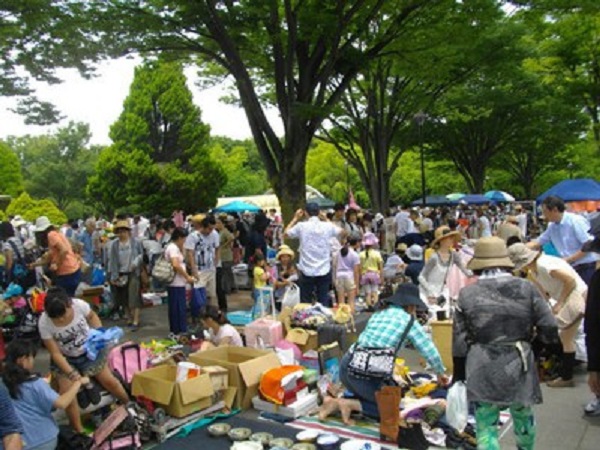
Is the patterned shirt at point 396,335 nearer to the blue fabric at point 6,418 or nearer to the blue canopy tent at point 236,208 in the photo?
the blue fabric at point 6,418

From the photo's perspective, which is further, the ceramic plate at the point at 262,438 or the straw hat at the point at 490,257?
the ceramic plate at the point at 262,438

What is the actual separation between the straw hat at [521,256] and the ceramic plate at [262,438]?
304cm

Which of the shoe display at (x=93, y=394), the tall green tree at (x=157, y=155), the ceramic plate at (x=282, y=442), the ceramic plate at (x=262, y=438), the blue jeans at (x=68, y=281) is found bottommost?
the ceramic plate at (x=282, y=442)

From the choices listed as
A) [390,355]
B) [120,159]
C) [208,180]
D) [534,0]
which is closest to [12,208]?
[120,159]

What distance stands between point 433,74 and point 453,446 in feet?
41.8

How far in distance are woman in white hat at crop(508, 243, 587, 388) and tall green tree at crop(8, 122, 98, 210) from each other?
167 feet

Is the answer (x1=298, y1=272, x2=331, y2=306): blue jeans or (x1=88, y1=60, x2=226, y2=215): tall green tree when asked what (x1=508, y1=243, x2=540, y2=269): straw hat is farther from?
(x1=88, y1=60, x2=226, y2=215): tall green tree

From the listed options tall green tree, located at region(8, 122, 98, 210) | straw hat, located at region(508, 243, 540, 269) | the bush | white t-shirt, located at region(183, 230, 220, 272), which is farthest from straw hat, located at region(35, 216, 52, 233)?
tall green tree, located at region(8, 122, 98, 210)

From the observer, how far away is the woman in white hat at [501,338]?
11.0 feet

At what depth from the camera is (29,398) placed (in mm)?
3945

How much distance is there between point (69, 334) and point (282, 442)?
2.04 m

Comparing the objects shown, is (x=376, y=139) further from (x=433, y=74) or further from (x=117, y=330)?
(x=117, y=330)

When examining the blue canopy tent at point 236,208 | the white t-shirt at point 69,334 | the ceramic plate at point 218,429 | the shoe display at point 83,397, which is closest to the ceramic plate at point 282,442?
the ceramic plate at point 218,429

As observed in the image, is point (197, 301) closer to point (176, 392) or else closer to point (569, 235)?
point (176, 392)
